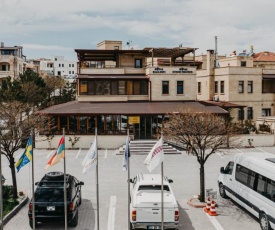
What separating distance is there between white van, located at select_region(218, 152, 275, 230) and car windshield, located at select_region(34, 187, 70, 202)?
7446mm

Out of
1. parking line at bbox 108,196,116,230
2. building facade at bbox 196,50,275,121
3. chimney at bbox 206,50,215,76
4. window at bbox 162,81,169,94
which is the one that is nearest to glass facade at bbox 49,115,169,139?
window at bbox 162,81,169,94

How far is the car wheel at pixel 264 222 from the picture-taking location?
47.0ft

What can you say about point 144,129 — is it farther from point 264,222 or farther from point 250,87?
point 264,222

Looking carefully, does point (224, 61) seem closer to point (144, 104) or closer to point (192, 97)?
point (192, 97)

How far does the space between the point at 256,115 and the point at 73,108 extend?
21.1 meters

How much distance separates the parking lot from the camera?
1595 cm

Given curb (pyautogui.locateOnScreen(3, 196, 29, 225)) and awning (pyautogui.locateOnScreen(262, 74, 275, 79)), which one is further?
awning (pyautogui.locateOnScreen(262, 74, 275, 79))

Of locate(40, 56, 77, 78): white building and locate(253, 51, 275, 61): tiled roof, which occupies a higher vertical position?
locate(40, 56, 77, 78): white building

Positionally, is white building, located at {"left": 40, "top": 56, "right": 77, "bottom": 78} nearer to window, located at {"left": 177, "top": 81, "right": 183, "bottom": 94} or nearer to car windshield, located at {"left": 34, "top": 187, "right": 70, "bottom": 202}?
window, located at {"left": 177, "top": 81, "right": 183, "bottom": 94}

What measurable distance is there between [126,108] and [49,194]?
22.1 m

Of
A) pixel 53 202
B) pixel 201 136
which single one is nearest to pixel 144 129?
pixel 201 136

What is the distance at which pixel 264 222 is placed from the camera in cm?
1462

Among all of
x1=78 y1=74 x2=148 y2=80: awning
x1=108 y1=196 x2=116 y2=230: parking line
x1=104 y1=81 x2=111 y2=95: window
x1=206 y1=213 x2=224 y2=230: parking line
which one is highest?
x1=78 y1=74 x2=148 y2=80: awning

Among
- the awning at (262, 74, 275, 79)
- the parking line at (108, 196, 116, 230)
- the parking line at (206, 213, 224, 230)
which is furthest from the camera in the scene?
the awning at (262, 74, 275, 79)
